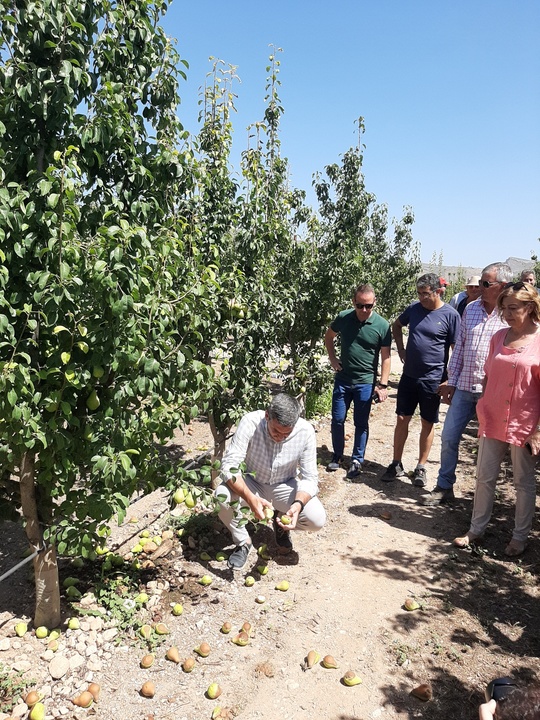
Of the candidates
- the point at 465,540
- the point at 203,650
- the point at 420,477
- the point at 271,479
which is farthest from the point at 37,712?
the point at 420,477

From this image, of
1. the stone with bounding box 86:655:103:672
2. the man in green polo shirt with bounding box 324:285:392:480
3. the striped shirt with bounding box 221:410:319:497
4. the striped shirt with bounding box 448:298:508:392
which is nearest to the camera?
the stone with bounding box 86:655:103:672

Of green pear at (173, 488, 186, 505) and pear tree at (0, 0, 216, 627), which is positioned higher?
pear tree at (0, 0, 216, 627)

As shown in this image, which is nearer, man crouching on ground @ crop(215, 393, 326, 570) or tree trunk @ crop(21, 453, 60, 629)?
tree trunk @ crop(21, 453, 60, 629)

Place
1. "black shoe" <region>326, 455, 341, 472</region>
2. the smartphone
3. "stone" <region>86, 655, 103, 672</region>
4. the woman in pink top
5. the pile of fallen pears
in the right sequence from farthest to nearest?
"black shoe" <region>326, 455, 341, 472</region> < the woman in pink top < "stone" <region>86, 655, 103, 672</region> < the pile of fallen pears < the smartphone

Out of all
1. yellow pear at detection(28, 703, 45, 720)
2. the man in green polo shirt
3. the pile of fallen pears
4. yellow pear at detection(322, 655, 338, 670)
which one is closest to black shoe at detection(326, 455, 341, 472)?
the man in green polo shirt

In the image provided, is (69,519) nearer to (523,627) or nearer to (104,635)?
(104,635)

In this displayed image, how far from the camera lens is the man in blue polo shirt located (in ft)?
18.1

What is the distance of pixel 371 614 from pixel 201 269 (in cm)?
283

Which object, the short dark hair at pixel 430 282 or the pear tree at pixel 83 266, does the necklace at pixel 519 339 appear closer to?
the short dark hair at pixel 430 282

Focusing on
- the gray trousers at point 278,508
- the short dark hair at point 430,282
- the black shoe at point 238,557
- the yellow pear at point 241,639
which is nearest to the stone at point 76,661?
the yellow pear at point 241,639

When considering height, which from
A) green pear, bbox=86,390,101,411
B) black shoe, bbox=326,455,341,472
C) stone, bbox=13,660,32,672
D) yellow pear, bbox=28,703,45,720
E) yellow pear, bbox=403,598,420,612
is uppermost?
green pear, bbox=86,390,101,411

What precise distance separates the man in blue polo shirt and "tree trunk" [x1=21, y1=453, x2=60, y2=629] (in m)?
3.93

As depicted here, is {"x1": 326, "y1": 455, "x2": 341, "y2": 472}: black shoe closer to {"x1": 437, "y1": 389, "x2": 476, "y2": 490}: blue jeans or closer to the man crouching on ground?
{"x1": 437, "y1": 389, "x2": 476, "y2": 490}: blue jeans

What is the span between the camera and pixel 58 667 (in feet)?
10.3
